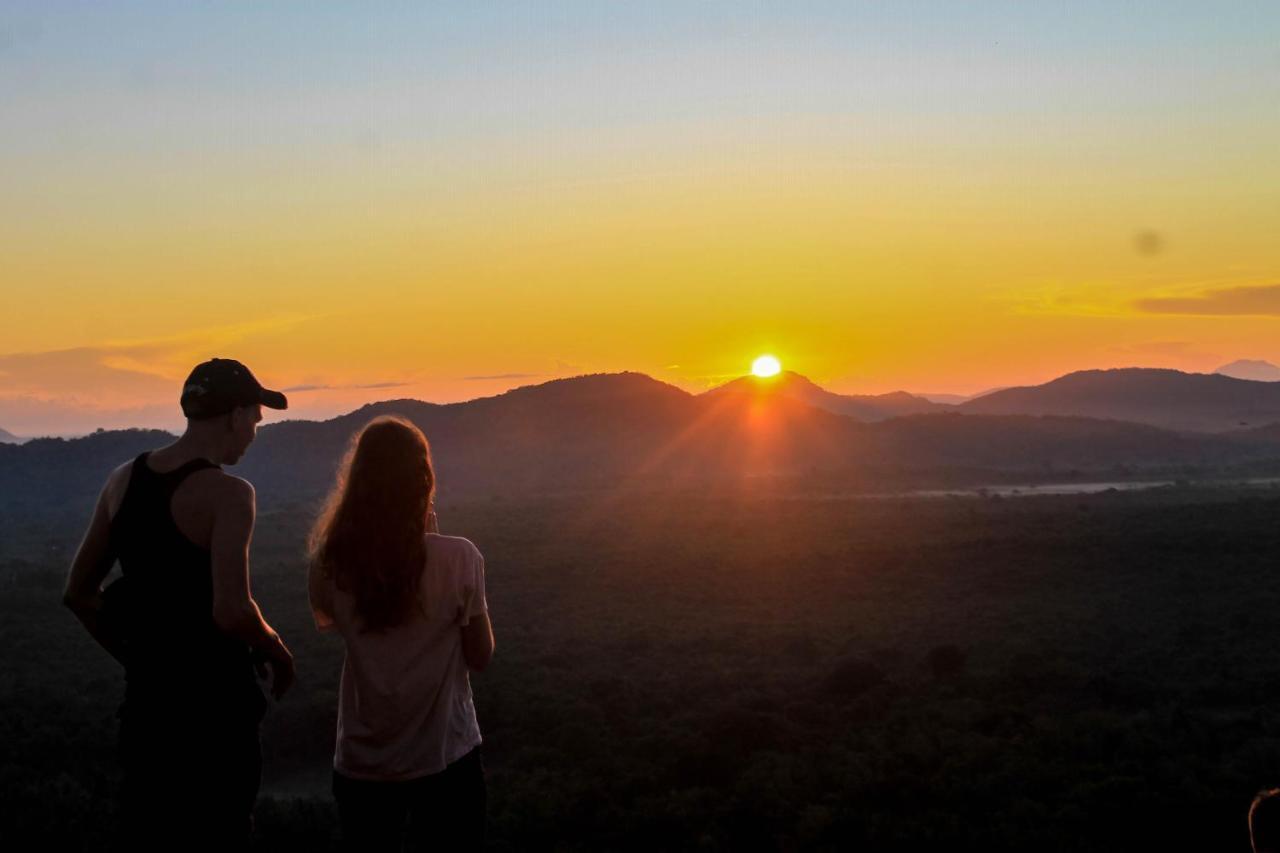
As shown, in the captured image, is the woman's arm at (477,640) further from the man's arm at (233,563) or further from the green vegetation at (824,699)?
the green vegetation at (824,699)

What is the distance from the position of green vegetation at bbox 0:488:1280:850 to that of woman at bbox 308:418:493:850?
6.11 m

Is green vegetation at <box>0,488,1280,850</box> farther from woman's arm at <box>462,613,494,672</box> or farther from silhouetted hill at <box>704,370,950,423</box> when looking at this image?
silhouetted hill at <box>704,370,950,423</box>

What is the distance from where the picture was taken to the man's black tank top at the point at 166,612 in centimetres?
323

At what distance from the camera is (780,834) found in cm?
913

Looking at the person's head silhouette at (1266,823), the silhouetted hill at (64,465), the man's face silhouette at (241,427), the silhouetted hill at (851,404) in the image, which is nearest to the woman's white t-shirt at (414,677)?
the man's face silhouette at (241,427)

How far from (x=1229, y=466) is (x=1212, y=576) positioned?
56810 millimetres

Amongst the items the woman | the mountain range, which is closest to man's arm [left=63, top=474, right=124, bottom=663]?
the woman

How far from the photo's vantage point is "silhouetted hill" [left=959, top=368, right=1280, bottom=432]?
147500 millimetres

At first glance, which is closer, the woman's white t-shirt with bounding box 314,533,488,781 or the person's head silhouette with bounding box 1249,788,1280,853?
the woman's white t-shirt with bounding box 314,533,488,781

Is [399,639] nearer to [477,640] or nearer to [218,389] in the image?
[477,640]

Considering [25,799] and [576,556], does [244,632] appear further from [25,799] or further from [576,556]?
[576,556]

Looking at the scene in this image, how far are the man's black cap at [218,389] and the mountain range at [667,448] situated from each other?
61998mm

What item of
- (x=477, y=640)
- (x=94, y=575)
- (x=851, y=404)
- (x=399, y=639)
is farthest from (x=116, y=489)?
(x=851, y=404)

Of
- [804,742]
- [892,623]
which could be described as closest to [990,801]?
[804,742]
